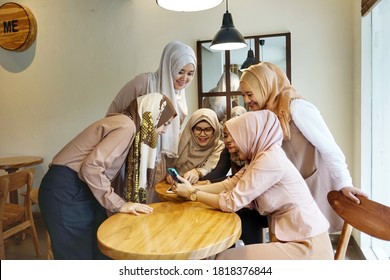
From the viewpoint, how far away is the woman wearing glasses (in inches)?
53.3

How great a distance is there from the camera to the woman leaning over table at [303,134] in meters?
1.01

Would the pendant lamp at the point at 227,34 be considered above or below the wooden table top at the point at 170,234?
above

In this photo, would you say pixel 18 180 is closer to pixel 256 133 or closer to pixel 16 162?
pixel 16 162

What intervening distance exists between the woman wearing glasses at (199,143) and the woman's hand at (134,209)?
46 centimetres

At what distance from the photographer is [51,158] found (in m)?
0.94

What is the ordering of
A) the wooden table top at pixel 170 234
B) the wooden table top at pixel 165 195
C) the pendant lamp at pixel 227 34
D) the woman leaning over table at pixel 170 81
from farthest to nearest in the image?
the pendant lamp at pixel 227 34 → the woman leaning over table at pixel 170 81 → the wooden table top at pixel 165 195 → the wooden table top at pixel 170 234

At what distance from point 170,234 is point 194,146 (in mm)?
674

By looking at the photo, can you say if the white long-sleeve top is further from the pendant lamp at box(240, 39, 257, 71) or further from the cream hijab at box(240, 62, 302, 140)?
the pendant lamp at box(240, 39, 257, 71)

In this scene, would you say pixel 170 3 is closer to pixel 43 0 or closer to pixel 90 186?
pixel 43 0

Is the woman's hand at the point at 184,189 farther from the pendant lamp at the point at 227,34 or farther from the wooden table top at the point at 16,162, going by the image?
the pendant lamp at the point at 227,34

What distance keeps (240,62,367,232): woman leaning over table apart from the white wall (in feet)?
1.11

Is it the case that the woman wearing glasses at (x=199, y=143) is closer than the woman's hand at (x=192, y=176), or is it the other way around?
the woman's hand at (x=192, y=176)

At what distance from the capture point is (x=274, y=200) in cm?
89

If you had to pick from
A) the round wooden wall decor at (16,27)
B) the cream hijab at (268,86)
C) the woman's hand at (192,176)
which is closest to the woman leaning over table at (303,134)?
the cream hijab at (268,86)
